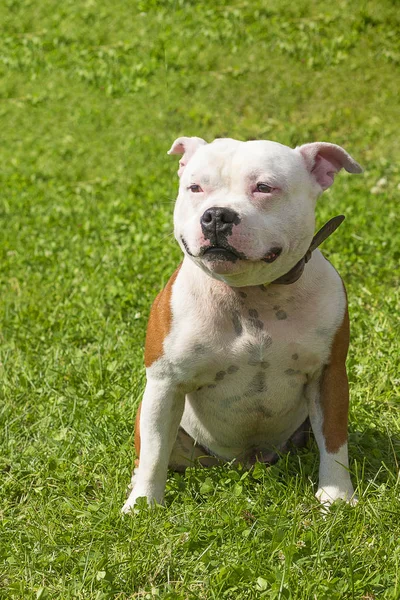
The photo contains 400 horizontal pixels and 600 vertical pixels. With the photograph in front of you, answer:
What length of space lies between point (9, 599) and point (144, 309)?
8.88ft

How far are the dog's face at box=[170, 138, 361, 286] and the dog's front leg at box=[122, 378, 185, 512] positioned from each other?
0.58 meters

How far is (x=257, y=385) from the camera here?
3.45 metres

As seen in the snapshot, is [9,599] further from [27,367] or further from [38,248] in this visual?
[38,248]

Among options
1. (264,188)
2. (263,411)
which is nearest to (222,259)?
(264,188)

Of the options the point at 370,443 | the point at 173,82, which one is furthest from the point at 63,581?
the point at 173,82

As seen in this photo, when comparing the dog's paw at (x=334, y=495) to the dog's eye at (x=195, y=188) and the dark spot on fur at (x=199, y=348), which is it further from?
the dog's eye at (x=195, y=188)

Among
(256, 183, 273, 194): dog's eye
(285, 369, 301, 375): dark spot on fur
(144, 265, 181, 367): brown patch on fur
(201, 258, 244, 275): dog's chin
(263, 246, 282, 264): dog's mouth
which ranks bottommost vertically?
(285, 369, 301, 375): dark spot on fur

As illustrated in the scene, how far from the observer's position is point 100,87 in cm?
1075

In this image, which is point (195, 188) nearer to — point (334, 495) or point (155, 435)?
point (155, 435)

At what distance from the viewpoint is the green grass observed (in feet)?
10.3

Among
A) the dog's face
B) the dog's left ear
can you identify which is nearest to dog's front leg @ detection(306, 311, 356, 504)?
the dog's face

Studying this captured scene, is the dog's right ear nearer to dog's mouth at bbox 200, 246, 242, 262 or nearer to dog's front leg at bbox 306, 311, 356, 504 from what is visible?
dog's mouth at bbox 200, 246, 242, 262

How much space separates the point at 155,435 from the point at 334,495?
765 millimetres

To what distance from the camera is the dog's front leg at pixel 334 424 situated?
3406 millimetres
